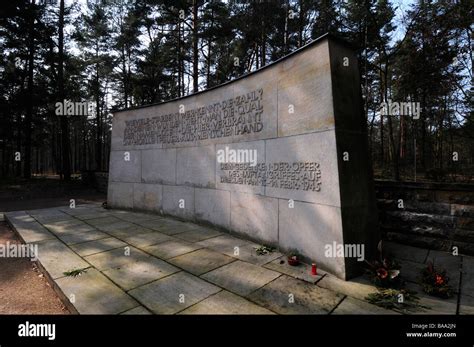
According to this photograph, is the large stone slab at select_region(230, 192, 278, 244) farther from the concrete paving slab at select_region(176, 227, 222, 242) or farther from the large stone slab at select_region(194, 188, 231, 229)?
the concrete paving slab at select_region(176, 227, 222, 242)

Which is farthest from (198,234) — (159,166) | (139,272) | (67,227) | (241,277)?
(67,227)

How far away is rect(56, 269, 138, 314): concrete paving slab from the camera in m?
3.19

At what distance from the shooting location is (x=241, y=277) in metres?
4.05

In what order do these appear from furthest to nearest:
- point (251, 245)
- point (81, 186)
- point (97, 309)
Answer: point (81, 186) → point (251, 245) → point (97, 309)

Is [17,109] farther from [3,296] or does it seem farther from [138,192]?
[3,296]

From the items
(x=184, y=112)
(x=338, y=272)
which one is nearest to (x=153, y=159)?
(x=184, y=112)

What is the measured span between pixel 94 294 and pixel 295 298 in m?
2.87

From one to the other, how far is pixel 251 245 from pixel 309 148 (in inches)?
103

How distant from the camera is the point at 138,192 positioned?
9609mm

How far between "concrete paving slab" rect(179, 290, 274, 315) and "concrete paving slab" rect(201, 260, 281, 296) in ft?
0.66

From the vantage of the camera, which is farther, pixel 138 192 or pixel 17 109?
pixel 17 109

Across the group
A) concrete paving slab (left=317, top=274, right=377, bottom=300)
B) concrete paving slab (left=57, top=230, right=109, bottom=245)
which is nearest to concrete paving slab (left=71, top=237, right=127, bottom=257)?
concrete paving slab (left=57, top=230, right=109, bottom=245)

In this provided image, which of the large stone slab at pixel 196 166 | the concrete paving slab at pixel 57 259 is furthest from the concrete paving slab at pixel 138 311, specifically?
the large stone slab at pixel 196 166

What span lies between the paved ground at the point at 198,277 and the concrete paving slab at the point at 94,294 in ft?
0.04
